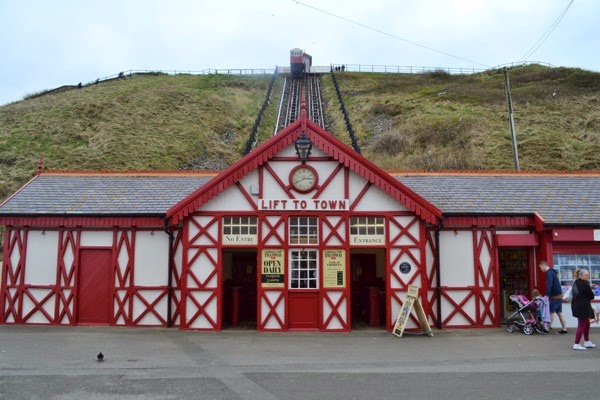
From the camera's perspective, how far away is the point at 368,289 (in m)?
14.5

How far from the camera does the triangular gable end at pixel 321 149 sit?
12789 mm

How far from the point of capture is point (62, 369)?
891cm

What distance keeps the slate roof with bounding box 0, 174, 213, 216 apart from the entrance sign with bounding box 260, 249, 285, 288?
3.26m

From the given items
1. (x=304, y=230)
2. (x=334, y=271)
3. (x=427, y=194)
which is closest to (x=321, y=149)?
(x=304, y=230)

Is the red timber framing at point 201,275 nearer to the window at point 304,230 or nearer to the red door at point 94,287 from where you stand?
the window at point 304,230

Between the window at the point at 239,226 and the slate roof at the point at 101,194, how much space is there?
1952 mm

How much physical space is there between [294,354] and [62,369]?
177 inches

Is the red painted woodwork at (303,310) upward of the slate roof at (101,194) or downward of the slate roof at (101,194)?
downward

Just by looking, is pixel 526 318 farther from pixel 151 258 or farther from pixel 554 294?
pixel 151 258

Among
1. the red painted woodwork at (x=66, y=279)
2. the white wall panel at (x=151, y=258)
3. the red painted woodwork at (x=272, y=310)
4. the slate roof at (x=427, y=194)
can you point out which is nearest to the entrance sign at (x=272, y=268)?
the red painted woodwork at (x=272, y=310)

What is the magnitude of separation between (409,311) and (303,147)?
5037mm

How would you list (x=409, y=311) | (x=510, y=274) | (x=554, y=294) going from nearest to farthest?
(x=409, y=311) → (x=554, y=294) → (x=510, y=274)

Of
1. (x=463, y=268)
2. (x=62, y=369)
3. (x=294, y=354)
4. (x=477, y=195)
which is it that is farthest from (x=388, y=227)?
(x=62, y=369)

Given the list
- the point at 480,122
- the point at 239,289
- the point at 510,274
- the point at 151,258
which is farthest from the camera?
the point at 480,122
